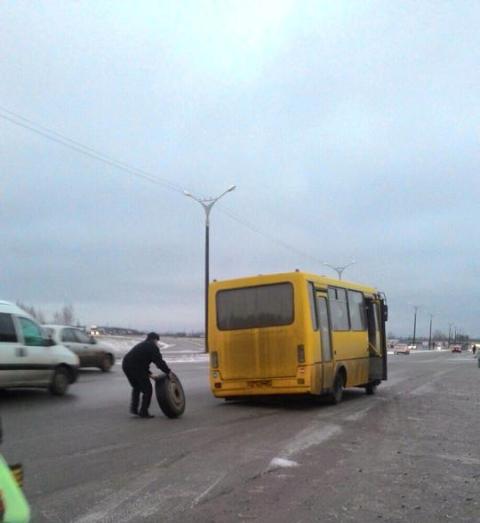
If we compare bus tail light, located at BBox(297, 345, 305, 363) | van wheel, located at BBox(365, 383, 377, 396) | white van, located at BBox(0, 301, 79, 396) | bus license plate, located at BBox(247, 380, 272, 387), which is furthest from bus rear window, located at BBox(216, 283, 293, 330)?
van wheel, located at BBox(365, 383, 377, 396)

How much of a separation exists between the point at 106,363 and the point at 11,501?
68.1 ft

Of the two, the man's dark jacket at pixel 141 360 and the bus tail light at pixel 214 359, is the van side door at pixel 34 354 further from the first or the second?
the bus tail light at pixel 214 359

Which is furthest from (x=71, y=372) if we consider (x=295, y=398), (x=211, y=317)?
(x=295, y=398)

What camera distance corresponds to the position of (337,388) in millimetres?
14836

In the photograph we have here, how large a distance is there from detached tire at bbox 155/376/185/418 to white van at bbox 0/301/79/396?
3.47 meters

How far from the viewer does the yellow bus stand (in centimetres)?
1318

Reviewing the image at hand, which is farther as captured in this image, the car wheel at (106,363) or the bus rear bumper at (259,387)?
the car wheel at (106,363)

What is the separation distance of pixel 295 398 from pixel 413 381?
9612 mm

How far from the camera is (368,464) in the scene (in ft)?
26.0

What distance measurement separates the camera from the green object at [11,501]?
278cm

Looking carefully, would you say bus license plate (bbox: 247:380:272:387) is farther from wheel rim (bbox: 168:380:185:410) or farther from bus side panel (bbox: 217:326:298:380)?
wheel rim (bbox: 168:380:185:410)

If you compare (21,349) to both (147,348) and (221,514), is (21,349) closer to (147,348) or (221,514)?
(147,348)

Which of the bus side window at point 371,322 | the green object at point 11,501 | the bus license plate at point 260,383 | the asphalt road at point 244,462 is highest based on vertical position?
the bus side window at point 371,322

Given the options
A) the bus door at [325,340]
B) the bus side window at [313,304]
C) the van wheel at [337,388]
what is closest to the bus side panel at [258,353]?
the bus side window at [313,304]
